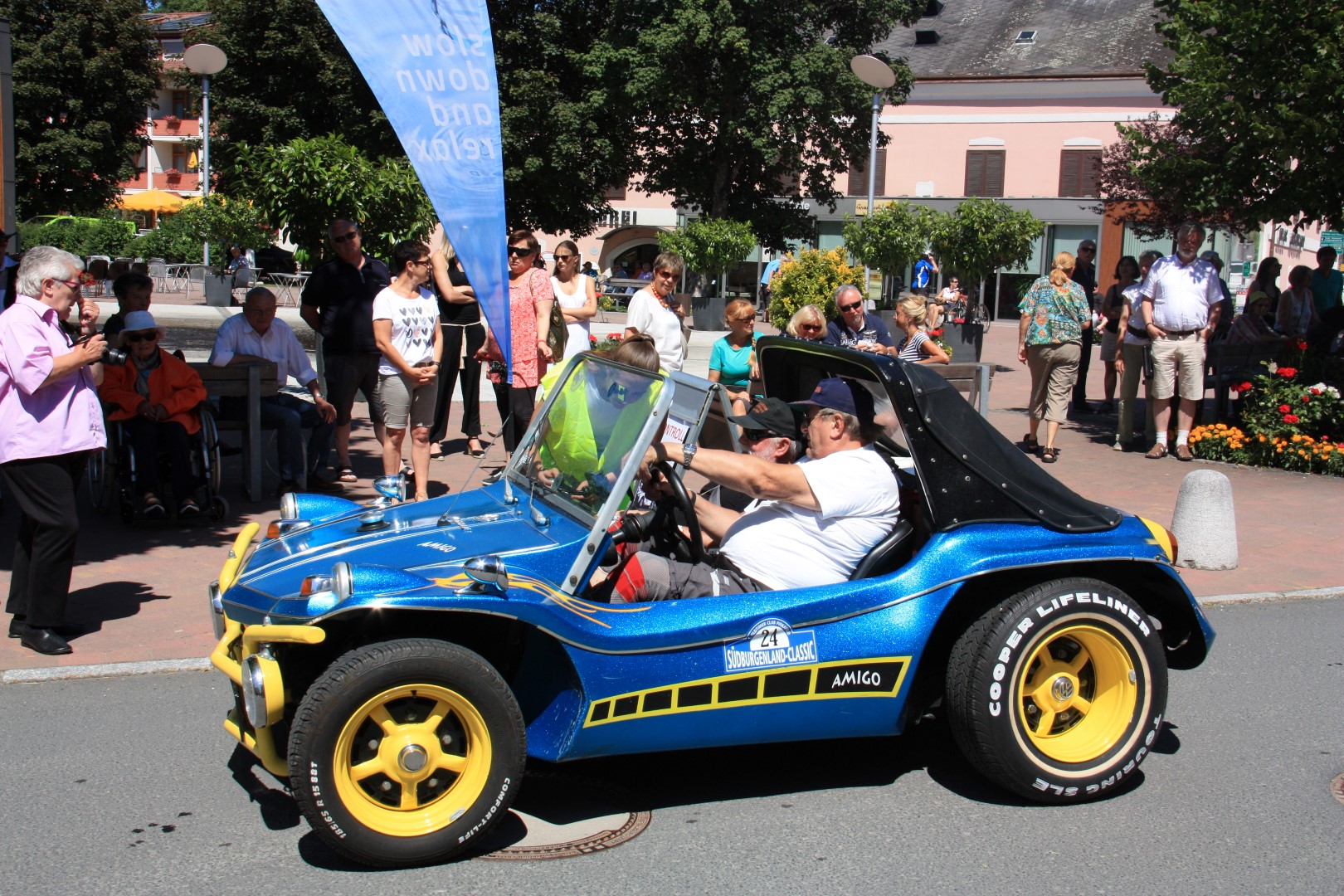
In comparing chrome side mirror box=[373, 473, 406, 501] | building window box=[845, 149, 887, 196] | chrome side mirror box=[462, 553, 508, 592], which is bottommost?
chrome side mirror box=[462, 553, 508, 592]

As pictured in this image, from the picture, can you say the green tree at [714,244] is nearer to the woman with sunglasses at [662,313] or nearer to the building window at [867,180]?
the building window at [867,180]

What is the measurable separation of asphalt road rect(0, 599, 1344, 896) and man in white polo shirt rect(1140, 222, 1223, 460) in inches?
246

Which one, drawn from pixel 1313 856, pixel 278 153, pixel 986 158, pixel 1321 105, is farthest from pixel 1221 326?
pixel 986 158

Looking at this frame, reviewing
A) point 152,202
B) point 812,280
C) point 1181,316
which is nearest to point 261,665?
point 1181,316

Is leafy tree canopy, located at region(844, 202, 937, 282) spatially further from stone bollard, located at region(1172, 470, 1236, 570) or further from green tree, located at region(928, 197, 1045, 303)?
stone bollard, located at region(1172, 470, 1236, 570)

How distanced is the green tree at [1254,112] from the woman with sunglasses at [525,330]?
6.18 metres

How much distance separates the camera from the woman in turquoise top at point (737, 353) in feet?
28.0

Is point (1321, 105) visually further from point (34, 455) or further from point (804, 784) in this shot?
point (34, 455)

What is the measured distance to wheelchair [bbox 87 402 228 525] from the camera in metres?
7.85

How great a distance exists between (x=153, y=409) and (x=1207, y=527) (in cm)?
670

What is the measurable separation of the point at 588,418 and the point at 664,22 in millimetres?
28064

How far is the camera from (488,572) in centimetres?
369

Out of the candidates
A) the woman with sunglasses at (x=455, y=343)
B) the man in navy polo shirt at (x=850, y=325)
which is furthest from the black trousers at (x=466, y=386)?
the man in navy polo shirt at (x=850, y=325)

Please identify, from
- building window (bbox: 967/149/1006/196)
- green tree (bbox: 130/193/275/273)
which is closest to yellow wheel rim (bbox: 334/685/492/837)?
green tree (bbox: 130/193/275/273)
